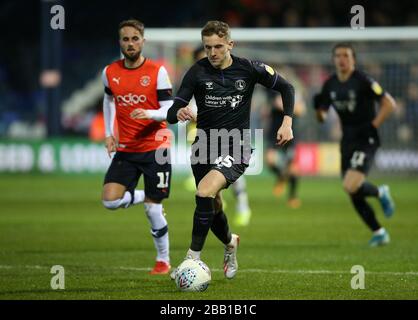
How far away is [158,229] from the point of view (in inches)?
376

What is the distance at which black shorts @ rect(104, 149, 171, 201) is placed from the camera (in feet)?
31.4

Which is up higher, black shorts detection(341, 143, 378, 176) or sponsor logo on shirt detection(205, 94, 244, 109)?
sponsor logo on shirt detection(205, 94, 244, 109)

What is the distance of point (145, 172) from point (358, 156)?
3648 millimetres

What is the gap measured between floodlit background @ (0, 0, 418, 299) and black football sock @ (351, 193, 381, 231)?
33 centimetres

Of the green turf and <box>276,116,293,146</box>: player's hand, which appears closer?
the green turf

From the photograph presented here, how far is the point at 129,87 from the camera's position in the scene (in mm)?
9578

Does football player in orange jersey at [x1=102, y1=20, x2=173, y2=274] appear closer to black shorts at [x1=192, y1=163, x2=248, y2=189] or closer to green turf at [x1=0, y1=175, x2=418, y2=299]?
green turf at [x1=0, y1=175, x2=418, y2=299]

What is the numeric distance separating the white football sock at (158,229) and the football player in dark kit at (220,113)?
847mm

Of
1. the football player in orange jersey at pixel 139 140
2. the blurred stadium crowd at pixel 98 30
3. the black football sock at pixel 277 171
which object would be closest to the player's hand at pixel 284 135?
the football player in orange jersey at pixel 139 140

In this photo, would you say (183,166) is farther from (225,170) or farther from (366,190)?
(225,170)

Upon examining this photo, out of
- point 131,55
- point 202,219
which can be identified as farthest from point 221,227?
point 131,55

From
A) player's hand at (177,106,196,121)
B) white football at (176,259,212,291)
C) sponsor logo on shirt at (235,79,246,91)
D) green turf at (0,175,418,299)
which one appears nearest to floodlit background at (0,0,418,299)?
green turf at (0,175,418,299)

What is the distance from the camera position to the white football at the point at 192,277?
7.89m
